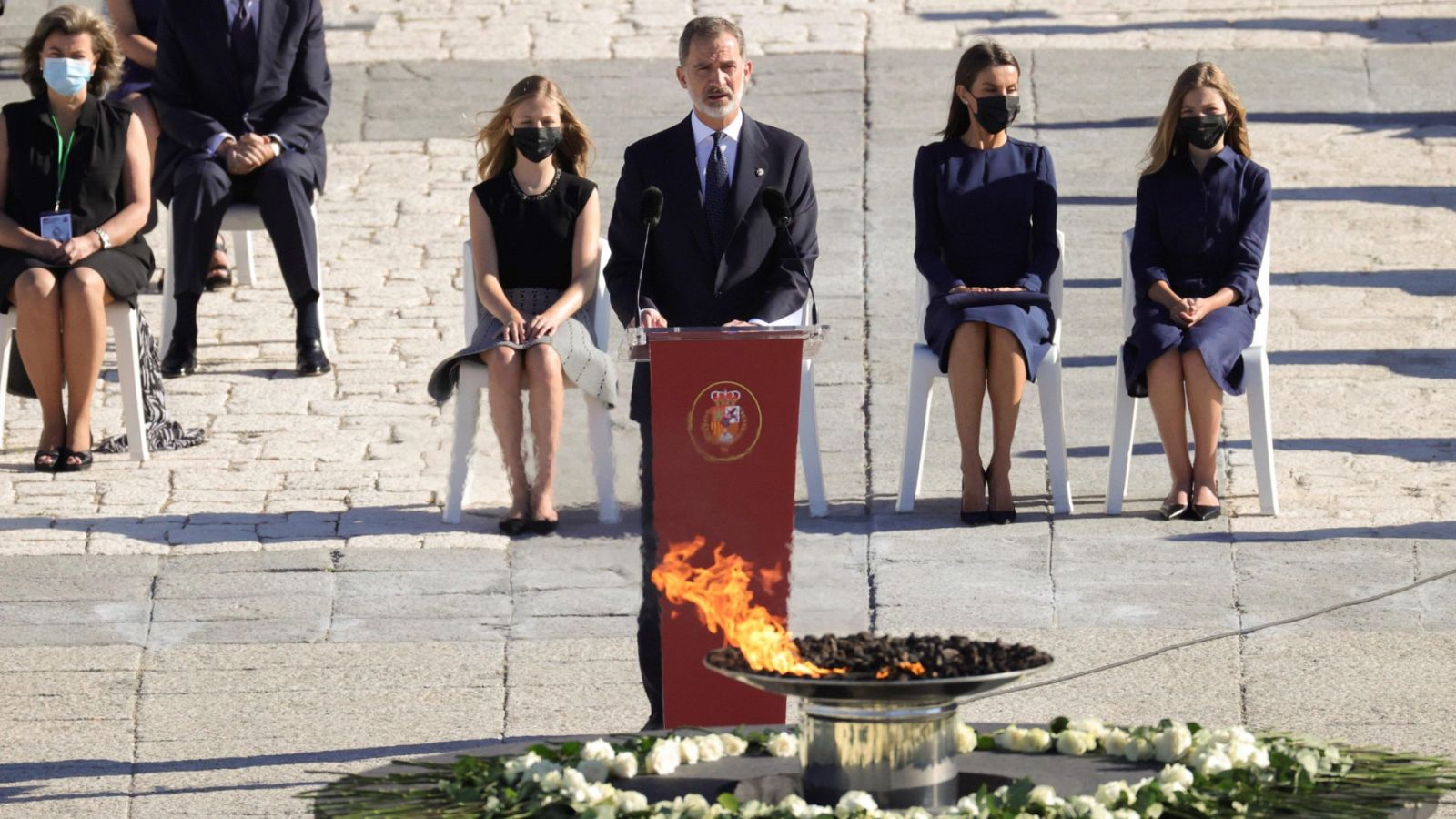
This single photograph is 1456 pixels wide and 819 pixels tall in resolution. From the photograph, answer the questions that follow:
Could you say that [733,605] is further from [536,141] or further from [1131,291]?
[1131,291]

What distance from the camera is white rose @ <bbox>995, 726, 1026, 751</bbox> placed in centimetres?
465

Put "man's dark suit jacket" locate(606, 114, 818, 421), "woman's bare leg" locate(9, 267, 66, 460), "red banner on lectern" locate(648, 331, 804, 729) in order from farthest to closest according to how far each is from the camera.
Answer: "woman's bare leg" locate(9, 267, 66, 460)
"man's dark suit jacket" locate(606, 114, 818, 421)
"red banner on lectern" locate(648, 331, 804, 729)

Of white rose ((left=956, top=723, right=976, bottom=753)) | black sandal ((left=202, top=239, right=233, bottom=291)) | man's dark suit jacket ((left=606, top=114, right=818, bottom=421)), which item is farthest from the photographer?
black sandal ((left=202, top=239, right=233, bottom=291))

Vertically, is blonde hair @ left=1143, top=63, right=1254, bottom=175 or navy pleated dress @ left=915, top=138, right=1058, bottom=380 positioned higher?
blonde hair @ left=1143, top=63, right=1254, bottom=175

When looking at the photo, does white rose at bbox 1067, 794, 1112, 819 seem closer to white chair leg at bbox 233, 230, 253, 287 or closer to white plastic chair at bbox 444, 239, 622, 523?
white plastic chair at bbox 444, 239, 622, 523

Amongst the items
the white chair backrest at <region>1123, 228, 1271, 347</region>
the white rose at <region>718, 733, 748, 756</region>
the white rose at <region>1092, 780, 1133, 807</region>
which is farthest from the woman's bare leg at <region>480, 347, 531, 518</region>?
the white rose at <region>1092, 780, 1133, 807</region>

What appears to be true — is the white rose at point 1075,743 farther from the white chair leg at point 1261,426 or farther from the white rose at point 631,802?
the white chair leg at point 1261,426

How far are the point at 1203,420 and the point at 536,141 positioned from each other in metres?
2.55

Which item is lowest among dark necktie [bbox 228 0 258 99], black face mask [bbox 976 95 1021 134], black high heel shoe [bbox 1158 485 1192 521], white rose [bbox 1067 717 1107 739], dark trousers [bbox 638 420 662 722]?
white rose [bbox 1067 717 1107 739]

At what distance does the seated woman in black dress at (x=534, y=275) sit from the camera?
8.32 metres

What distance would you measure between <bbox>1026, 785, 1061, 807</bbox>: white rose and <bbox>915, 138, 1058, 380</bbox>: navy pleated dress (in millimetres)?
4267

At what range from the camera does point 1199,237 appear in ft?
27.5

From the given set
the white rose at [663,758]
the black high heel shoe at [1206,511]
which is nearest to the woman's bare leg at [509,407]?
the black high heel shoe at [1206,511]

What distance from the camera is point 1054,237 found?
8.45 m
